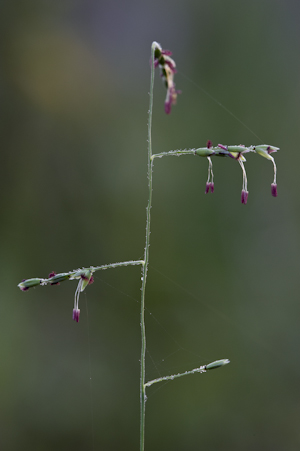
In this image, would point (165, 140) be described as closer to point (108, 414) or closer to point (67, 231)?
point (67, 231)

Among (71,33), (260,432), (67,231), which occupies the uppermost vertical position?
(71,33)

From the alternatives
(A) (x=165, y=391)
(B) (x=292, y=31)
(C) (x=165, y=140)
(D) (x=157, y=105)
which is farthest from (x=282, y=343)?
(B) (x=292, y=31)

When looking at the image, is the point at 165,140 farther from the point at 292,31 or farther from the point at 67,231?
the point at 292,31

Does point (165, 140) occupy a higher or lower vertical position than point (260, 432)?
higher

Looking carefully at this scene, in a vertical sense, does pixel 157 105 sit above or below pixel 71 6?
below

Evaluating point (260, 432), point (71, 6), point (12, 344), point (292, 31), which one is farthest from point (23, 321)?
point (292, 31)

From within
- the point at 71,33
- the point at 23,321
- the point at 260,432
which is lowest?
the point at 260,432
